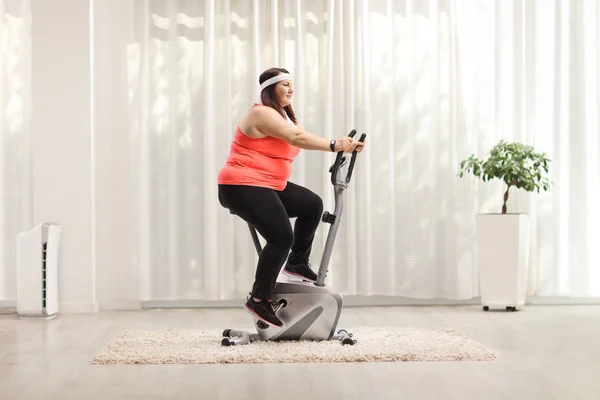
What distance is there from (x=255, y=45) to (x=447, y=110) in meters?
1.31

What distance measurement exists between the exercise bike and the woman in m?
0.06

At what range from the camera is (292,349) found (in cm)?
371

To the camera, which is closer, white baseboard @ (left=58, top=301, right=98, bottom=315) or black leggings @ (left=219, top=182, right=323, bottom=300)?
black leggings @ (left=219, top=182, right=323, bottom=300)

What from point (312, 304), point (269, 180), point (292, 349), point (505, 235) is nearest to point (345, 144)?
point (269, 180)

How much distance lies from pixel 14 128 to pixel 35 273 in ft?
3.30

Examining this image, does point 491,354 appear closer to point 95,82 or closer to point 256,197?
point 256,197

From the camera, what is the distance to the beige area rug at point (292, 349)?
3525mm

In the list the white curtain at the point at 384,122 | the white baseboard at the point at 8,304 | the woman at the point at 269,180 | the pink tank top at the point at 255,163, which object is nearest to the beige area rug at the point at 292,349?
the woman at the point at 269,180

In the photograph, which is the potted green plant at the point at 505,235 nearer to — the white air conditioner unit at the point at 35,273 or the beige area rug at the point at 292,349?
the beige area rug at the point at 292,349

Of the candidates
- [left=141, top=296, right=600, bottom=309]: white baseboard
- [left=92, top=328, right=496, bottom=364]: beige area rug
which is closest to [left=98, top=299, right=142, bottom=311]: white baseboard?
[left=92, top=328, right=496, bottom=364]: beige area rug

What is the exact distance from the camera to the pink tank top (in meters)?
3.80

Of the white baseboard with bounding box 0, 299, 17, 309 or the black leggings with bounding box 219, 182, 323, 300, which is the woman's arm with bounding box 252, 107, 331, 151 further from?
the white baseboard with bounding box 0, 299, 17, 309

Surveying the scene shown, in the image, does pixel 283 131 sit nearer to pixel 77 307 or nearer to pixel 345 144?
pixel 345 144

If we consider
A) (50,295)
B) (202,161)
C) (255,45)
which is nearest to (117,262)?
(50,295)
